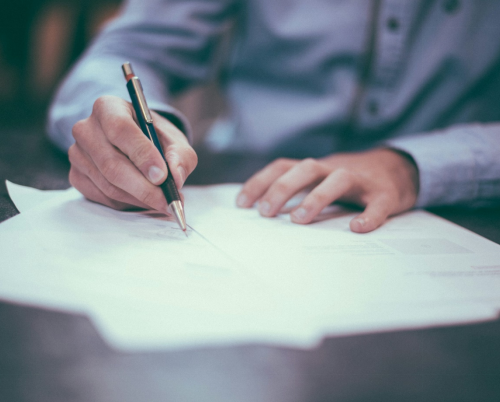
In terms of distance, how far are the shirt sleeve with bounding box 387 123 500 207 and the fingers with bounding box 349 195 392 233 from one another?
0.08m

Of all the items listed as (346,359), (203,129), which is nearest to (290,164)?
(346,359)

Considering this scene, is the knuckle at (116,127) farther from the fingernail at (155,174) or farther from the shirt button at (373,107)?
the shirt button at (373,107)

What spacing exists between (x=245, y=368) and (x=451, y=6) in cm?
71

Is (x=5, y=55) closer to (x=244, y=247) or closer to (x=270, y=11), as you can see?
(x=270, y=11)

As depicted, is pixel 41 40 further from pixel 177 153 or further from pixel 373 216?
pixel 373 216

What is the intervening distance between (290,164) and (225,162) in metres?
0.20

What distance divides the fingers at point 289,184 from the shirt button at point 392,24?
37 cm

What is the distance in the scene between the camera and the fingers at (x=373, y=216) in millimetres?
354

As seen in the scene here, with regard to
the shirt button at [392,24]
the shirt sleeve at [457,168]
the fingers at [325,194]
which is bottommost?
the shirt sleeve at [457,168]

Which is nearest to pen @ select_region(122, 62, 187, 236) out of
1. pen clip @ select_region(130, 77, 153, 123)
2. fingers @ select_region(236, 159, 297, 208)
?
pen clip @ select_region(130, 77, 153, 123)

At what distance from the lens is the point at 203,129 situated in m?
1.64

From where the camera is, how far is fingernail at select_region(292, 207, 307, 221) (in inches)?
14.4

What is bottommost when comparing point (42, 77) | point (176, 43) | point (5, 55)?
point (42, 77)

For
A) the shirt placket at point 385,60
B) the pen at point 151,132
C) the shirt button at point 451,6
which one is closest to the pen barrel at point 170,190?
the pen at point 151,132
